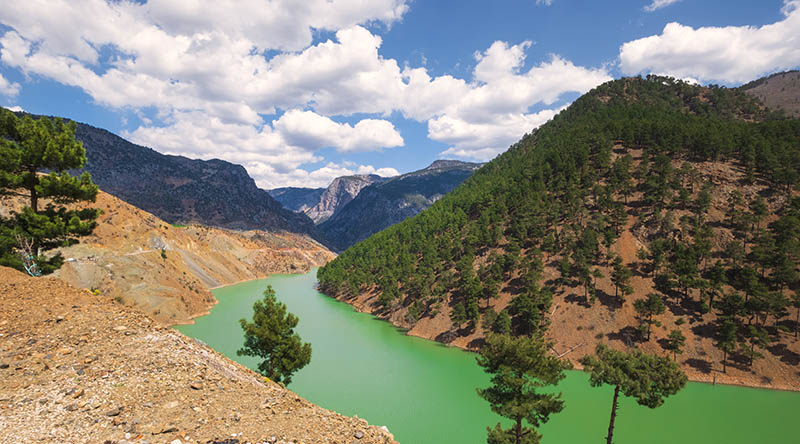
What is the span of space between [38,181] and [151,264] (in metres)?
79.5

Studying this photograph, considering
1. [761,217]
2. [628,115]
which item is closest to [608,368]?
[761,217]

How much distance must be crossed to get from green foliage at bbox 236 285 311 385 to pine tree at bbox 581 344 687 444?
2177cm

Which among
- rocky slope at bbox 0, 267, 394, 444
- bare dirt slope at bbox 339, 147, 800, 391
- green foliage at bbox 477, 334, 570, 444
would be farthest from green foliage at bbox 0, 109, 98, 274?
bare dirt slope at bbox 339, 147, 800, 391

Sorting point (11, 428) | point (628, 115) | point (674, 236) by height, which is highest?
point (628, 115)

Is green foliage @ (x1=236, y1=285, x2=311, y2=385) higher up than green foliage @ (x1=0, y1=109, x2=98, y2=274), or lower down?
lower down

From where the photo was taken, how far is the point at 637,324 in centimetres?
5675

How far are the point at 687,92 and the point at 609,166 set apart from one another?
10750 cm

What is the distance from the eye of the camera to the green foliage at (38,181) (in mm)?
18234

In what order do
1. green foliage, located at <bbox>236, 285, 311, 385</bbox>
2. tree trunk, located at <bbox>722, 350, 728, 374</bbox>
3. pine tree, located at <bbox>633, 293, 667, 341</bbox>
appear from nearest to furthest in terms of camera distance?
green foliage, located at <bbox>236, 285, 311, 385</bbox> → tree trunk, located at <bbox>722, 350, 728, 374</bbox> → pine tree, located at <bbox>633, 293, 667, 341</bbox>

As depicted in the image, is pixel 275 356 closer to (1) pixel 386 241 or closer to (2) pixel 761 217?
(2) pixel 761 217

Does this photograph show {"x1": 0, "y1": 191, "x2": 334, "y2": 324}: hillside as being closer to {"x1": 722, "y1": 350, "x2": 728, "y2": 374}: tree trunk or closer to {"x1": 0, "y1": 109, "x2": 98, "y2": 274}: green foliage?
{"x1": 0, "y1": 109, "x2": 98, "y2": 274}: green foliage

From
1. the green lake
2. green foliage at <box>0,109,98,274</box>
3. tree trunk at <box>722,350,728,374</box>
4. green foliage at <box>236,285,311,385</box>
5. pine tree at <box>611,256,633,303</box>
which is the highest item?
green foliage at <box>0,109,98,274</box>

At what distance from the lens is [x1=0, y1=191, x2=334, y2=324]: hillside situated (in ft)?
234

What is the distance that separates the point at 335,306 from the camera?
103 metres
